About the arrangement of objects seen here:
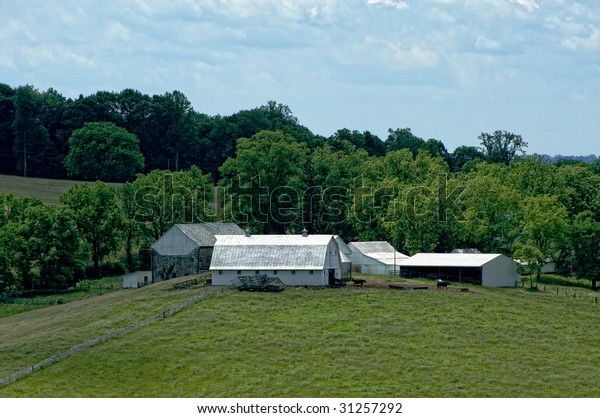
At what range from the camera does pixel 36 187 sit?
14600 cm

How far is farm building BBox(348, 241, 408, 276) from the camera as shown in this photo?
3538 inches

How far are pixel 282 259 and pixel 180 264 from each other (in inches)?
534

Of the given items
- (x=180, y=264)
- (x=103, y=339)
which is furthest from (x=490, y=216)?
(x=103, y=339)

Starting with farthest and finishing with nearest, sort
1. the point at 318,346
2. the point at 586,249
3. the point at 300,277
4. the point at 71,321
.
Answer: the point at 586,249 → the point at 300,277 → the point at 71,321 → the point at 318,346

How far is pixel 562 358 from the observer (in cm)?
5897

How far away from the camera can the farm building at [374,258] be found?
8988 centimetres

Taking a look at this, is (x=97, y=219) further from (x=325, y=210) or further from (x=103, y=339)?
(x=103, y=339)

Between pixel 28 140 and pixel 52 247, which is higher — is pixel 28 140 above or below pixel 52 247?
above

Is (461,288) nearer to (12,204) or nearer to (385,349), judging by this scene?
(385,349)

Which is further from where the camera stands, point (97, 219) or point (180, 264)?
point (97, 219)

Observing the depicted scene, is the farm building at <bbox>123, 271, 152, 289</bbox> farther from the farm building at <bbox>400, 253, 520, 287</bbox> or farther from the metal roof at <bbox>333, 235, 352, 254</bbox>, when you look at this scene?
the farm building at <bbox>400, 253, 520, 287</bbox>

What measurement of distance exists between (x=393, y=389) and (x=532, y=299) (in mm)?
29050

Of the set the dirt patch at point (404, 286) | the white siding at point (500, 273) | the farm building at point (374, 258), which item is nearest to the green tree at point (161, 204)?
the farm building at point (374, 258)

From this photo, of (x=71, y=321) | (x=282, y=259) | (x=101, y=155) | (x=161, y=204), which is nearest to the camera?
(x=71, y=321)
